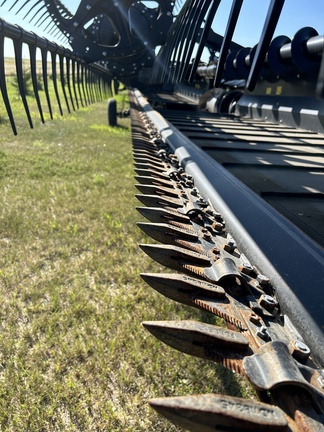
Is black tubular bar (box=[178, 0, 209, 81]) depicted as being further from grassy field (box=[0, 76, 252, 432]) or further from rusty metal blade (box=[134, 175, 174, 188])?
rusty metal blade (box=[134, 175, 174, 188])

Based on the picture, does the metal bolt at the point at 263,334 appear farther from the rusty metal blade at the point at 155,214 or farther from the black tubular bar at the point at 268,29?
the black tubular bar at the point at 268,29

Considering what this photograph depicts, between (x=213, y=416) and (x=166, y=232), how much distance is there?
809 mm

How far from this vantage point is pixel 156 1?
700 centimetres

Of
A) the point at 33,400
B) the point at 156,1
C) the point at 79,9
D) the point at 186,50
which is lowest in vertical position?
the point at 33,400

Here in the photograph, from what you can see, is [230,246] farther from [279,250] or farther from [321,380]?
[321,380]

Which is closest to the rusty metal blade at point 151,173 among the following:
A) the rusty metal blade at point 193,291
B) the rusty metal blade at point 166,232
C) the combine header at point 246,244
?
the combine header at point 246,244

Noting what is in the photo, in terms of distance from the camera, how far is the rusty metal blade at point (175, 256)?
1146 millimetres

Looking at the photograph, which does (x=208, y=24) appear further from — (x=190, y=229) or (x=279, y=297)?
(x=279, y=297)

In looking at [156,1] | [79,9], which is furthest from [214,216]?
[156,1]

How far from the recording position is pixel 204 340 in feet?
2.56

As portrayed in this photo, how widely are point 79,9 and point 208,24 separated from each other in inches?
138

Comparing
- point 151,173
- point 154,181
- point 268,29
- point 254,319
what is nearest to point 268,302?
point 254,319

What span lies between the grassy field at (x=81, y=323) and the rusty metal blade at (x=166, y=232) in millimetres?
1387

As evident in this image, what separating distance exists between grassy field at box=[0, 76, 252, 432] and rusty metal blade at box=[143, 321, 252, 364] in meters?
1.59
